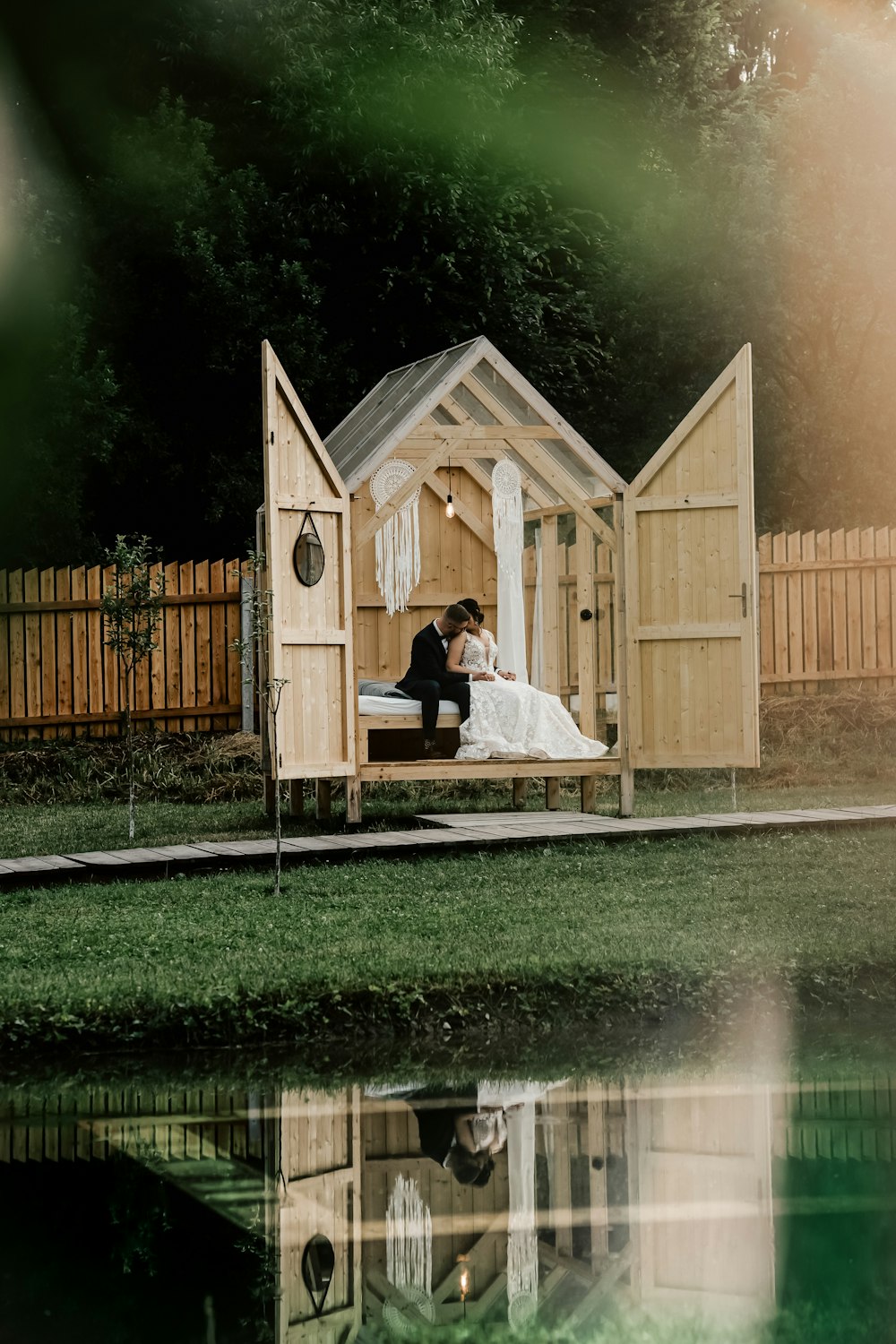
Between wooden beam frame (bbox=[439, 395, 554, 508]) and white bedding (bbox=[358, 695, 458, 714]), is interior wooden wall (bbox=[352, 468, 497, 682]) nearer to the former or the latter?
wooden beam frame (bbox=[439, 395, 554, 508])

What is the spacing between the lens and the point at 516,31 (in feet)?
72.5

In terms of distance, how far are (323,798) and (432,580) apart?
10.8ft

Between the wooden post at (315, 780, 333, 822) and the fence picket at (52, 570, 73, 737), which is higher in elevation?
the fence picket at (52, 570, 73, 737)

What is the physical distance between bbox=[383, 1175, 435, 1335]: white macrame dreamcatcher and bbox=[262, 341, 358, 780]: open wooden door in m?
6.46

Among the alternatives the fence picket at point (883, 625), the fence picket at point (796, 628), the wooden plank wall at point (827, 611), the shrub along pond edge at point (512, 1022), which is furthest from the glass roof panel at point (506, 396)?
the shrub along pond edge at point (512, 1022)

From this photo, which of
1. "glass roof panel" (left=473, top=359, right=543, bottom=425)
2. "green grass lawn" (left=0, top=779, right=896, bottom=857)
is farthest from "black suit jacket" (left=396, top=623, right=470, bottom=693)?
"glass roof panel" (left=473, top=359, right=543, bottom=425)

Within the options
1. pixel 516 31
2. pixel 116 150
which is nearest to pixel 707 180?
pixel 516 31

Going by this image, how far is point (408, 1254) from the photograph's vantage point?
11.9 feet

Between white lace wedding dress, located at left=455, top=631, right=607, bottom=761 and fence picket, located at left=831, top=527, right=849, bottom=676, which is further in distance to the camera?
fence picket, located at left=831, top=527, right=849, bottom=676

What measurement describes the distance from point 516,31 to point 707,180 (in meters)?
3.41

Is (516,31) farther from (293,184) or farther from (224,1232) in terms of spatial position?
(224,1232)

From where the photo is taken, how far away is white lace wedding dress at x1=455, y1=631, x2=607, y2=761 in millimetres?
11617

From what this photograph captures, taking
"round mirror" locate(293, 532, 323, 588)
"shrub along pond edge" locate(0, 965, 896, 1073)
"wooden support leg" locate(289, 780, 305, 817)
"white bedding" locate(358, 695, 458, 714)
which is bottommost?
"shrub along pond edge" locate(0, 965, 896, 1073)

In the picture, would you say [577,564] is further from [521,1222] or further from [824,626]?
[521,1222]
